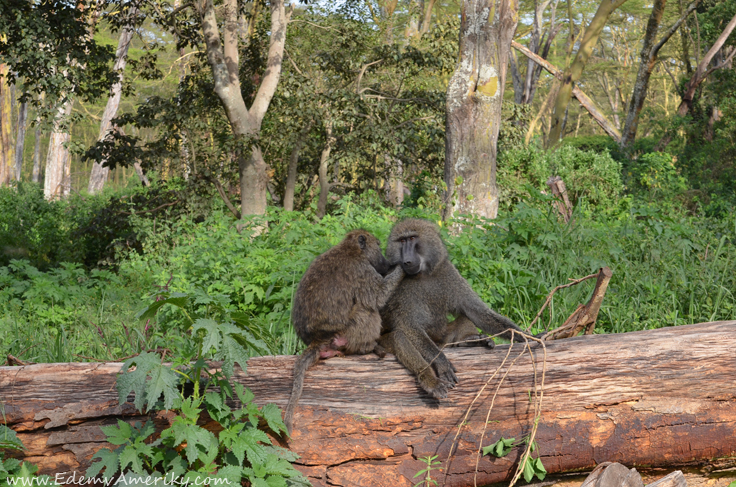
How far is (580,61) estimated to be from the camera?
47.8 feet

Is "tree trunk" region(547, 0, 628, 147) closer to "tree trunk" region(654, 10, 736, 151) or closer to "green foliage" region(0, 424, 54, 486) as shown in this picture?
"tree trunk" region(654, 10, 736, 151)

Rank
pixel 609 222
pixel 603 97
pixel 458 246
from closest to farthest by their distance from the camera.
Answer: pixel 458 246 → pixel 609 222 → pixel 603 97

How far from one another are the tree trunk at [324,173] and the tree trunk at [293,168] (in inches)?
13.4

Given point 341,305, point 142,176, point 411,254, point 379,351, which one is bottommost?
point 379,351

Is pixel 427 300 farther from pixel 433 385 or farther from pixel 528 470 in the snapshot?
pixel 528 470

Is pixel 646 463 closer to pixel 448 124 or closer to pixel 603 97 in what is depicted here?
pixel 448 124

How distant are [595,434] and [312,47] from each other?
9748 millimetres

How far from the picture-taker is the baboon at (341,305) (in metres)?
3.17

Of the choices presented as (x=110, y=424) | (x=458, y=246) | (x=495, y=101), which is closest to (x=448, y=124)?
(x=495, y=101)

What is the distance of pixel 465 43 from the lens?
7789 millimetres

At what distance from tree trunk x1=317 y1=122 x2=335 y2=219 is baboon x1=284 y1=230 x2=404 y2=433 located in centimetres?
676

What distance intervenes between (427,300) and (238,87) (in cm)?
676

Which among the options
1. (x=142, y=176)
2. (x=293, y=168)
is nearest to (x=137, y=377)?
(x=293, y=168)

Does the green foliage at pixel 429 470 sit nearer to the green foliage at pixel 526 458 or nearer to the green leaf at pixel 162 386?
the green foliage at pixel 526 458
